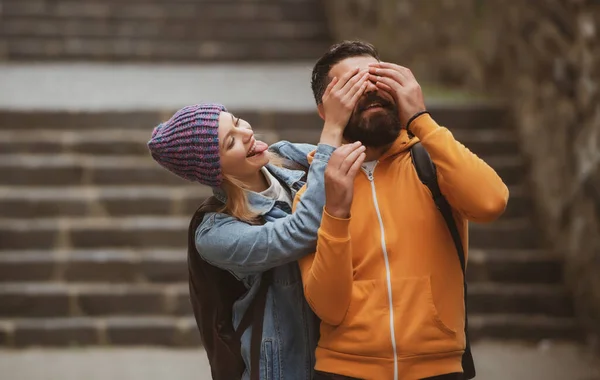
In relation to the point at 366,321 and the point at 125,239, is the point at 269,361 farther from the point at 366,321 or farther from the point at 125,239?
the point at 125,239

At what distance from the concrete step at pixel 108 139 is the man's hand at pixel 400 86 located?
13.1ft

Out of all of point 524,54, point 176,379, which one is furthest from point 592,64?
point 176,379

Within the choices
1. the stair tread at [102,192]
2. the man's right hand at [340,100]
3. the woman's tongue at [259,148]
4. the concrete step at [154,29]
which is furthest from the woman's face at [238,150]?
the concrete step at [154,29]

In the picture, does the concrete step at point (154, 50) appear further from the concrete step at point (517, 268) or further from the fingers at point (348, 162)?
the fingers at point (348, 162)

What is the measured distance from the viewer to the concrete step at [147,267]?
18.3 feet

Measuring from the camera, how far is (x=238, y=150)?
7.53 feet

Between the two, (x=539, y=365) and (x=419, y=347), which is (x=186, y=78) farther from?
(x=419, y=347)

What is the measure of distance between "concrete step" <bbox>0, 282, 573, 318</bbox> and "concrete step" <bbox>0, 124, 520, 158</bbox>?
109 cm

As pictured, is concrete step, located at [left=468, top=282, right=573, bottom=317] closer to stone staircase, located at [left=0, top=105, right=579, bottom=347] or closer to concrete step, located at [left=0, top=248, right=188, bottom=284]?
stone staircase, located at [left=0, top=105, right=579, bottom=347]

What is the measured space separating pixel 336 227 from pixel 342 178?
108 mm

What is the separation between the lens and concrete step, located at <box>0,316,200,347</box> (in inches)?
209

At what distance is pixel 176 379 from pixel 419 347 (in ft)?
9.68

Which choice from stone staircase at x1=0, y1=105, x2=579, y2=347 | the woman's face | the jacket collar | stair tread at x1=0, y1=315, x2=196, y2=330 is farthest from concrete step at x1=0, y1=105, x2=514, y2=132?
the woman's face

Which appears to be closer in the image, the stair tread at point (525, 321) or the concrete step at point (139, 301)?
the stair tread at point (525, 321)
